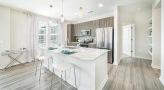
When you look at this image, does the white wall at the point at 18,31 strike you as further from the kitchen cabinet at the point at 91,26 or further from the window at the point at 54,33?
the kitchen cabinet at the point at 91,26

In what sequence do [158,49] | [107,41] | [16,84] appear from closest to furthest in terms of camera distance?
[16,84], [158,49], [107,41]

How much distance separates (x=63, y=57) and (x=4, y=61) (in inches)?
123

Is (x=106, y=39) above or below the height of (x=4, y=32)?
below

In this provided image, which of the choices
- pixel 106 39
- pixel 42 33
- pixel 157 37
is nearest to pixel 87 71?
pixel 106 39

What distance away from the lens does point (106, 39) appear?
4.54 m

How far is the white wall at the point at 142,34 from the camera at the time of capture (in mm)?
5047

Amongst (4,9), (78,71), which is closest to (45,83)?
(78,71)

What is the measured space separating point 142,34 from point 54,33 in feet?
18.9

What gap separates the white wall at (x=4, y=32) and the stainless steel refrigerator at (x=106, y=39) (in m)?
4.40

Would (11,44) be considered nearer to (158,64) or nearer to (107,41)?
(107,41)

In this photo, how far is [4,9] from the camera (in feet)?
12.3

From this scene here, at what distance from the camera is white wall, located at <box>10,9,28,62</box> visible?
164 inches

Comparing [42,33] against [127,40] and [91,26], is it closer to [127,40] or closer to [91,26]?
[91,26]

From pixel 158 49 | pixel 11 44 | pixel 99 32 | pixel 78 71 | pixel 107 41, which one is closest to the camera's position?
pixel 78 71
